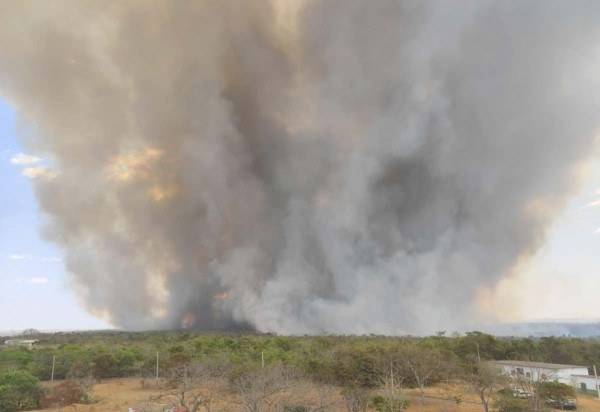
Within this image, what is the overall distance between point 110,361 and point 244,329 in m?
55.7

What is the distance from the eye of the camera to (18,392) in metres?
23.0

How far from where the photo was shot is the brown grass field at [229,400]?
883 inches

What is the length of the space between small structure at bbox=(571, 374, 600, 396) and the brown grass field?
1264 mm

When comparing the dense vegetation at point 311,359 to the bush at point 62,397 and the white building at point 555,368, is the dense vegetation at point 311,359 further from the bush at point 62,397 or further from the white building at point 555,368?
the white building at point 555,368

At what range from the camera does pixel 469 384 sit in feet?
72.4

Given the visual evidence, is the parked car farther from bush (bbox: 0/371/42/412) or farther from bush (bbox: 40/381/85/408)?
bush (bbox: 0/371/42/412)

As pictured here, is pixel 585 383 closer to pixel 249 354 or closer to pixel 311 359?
pixel 311 359

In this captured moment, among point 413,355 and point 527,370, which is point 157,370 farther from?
point 527,370

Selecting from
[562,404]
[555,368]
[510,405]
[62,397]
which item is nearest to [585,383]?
[555,368]

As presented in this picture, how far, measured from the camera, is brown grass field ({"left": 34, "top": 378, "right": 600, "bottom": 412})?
73.6 feet

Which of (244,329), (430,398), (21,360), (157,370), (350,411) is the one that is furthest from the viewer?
(244,329)

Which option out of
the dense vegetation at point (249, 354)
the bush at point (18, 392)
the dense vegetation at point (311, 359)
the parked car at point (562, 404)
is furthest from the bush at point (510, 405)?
the bush at point (18, 392)

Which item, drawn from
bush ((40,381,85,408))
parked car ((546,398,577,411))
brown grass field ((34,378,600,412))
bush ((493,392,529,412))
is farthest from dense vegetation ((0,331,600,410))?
parked car ((546,398,577,411))

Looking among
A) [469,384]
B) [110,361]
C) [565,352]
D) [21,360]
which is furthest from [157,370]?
[565,352]
